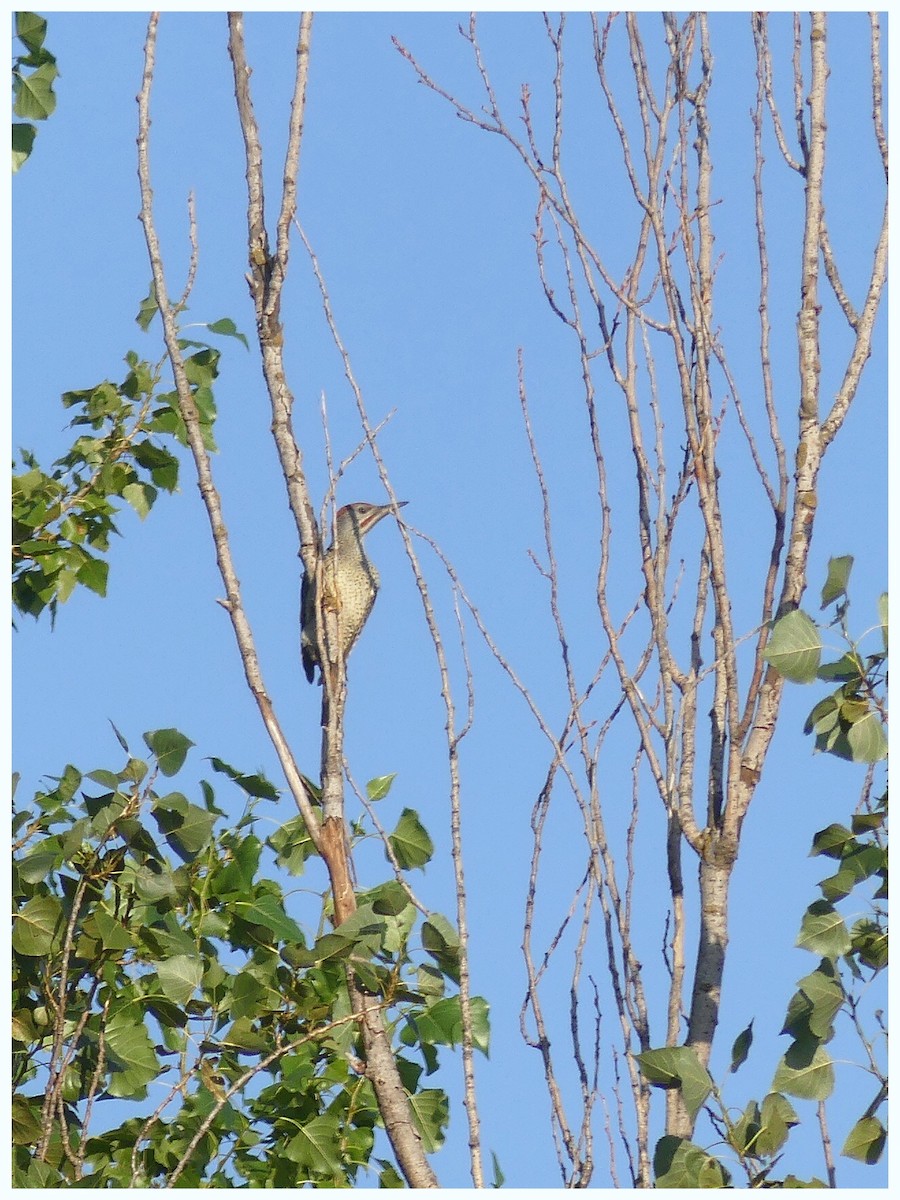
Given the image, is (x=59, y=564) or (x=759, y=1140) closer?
(x=759, y=1140)

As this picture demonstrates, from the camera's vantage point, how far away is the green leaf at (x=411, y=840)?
3.90m

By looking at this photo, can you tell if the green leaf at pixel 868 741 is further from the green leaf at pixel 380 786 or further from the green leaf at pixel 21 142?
the green leaf at pixel 21 142

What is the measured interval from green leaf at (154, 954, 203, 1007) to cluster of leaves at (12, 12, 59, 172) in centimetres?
228

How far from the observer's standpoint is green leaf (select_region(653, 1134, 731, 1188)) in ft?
9.36

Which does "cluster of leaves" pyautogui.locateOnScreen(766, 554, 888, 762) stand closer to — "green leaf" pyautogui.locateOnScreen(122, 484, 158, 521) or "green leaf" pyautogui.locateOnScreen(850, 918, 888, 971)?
"green leaf" pyautogui.locateOnScreen(850, 918, 888, 971)

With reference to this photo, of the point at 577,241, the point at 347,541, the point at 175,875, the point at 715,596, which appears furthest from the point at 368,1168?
the point at 347,541

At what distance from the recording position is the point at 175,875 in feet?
12.7

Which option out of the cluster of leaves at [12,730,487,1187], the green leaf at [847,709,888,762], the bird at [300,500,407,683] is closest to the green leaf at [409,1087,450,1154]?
the cluster of leaves at [12,730,487,1187]

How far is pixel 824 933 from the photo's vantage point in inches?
117

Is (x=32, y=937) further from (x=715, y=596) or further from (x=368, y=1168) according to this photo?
(x=715, y=596)

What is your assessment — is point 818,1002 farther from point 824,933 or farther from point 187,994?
point 187,994

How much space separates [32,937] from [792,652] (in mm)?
2105

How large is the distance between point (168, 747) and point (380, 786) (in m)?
0.88

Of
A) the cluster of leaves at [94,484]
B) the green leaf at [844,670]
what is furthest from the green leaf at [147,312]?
the green leaf at [844,670]
